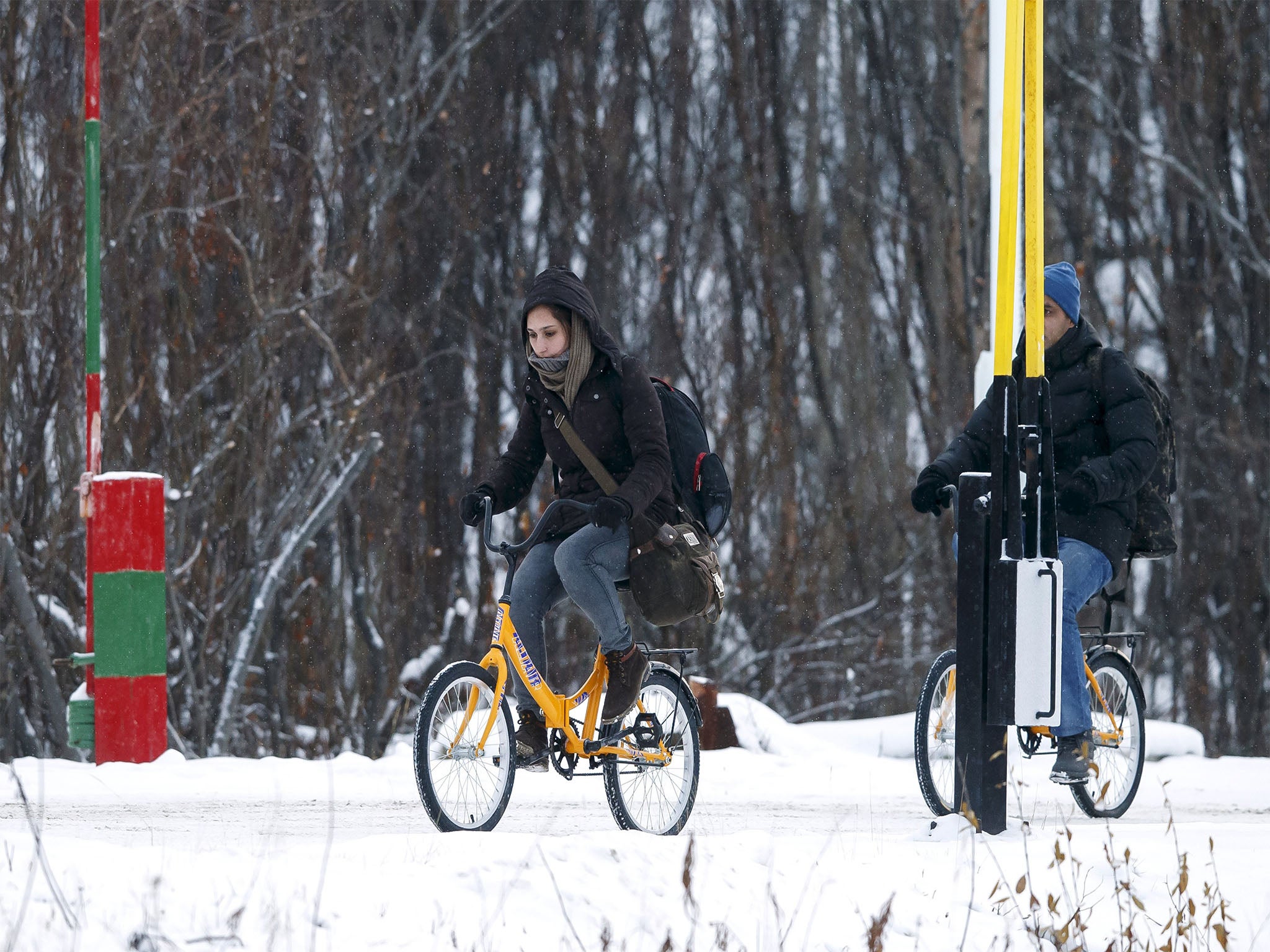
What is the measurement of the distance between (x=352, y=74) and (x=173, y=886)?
9.36 m

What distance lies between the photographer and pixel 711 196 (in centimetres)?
1341

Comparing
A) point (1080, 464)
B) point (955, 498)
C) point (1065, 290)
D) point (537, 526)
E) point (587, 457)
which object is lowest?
point (537, 526)

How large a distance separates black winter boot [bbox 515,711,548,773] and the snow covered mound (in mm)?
3108

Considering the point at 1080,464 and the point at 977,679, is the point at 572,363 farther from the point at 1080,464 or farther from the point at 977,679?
the point at 1080,464

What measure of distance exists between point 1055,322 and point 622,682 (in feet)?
7.21

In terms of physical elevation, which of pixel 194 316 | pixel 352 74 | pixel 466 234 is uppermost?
pixel 352 74

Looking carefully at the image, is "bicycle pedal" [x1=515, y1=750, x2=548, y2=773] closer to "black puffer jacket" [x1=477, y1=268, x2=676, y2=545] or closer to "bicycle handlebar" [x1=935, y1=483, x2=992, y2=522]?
"black puffer jacket" [x1=477, y1=268, x2=676, y2=545]

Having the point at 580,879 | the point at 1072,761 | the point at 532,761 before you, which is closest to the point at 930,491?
the point at 1072,761

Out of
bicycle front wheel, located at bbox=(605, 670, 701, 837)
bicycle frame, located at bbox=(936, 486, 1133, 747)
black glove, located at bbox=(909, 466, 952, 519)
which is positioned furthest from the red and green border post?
bicycle frame, located at bbox=(936, 486, 1133, 747)

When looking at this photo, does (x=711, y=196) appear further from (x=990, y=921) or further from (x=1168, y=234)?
(x=990, y=921)

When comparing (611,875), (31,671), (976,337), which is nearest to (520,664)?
(611,875)

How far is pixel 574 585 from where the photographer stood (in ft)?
17.3

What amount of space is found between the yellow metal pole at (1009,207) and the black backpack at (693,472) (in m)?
1.08

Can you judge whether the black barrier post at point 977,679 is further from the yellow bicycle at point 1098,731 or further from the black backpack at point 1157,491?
the black backpack at point 1157,491
